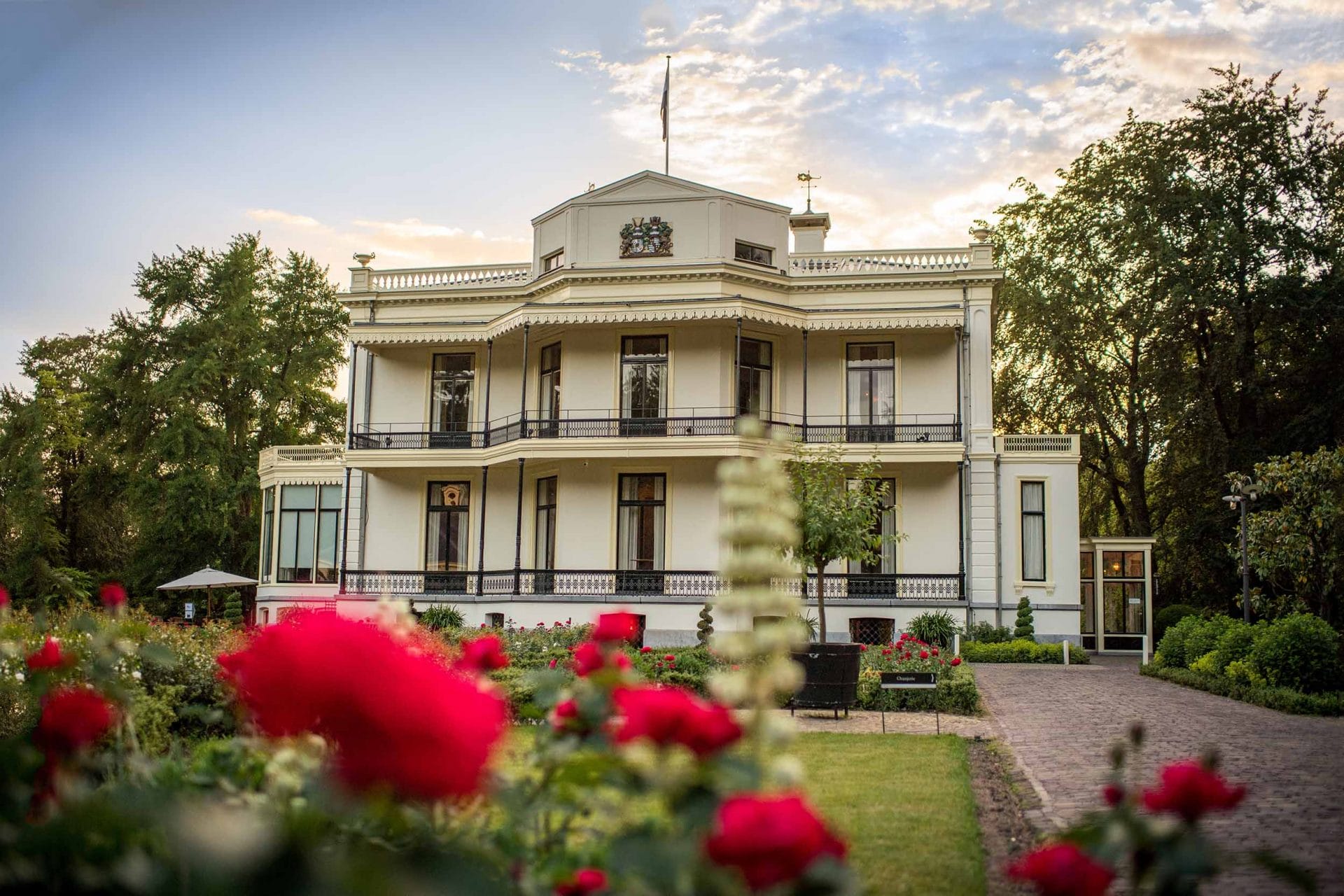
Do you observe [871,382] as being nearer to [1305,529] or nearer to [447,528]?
[1305,529]

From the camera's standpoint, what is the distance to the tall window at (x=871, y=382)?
2697cm

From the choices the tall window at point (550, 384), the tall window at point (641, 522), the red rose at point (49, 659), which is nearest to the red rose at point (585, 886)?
the red rose at point (49, 659)

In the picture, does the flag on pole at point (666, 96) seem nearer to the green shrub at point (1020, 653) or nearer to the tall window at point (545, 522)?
the tall window at point (545, 522)

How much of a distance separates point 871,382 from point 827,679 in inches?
558

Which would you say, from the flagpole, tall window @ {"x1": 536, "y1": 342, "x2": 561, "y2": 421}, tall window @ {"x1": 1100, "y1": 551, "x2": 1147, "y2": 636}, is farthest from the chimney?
tall window @ {"x1": 1100, "y1": 551, "x2": 1147, "y2": 636}

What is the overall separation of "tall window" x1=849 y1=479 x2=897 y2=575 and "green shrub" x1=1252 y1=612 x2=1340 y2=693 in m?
10.1

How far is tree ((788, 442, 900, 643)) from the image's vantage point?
16.5 m

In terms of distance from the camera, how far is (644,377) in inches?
1061

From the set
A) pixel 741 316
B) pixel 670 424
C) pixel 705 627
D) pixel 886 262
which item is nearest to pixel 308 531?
pixel 670 424

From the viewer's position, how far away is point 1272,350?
31.1 m

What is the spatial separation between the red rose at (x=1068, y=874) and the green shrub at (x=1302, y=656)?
623 inches

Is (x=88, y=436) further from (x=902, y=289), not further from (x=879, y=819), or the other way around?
(x=879, y=819)

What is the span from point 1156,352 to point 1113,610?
798cm

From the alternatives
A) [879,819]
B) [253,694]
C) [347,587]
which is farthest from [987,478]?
[253,694]
